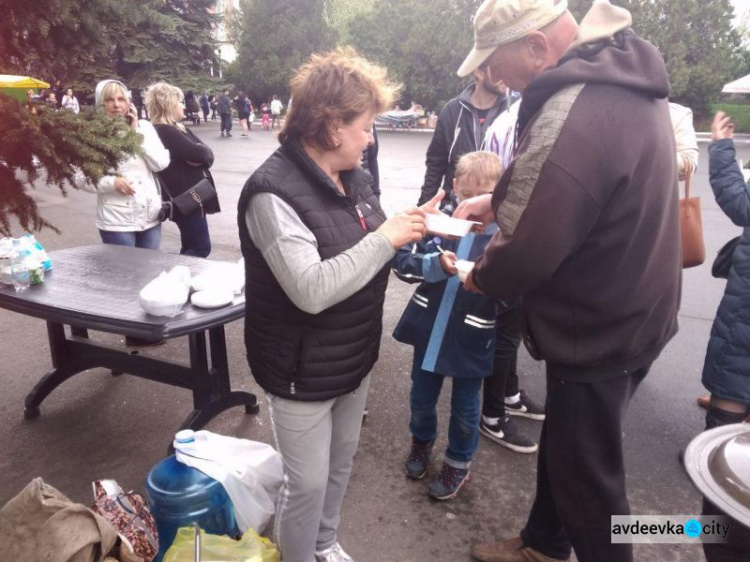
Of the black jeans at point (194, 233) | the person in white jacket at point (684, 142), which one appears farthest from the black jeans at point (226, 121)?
the person in white jacket at point (684, 142)

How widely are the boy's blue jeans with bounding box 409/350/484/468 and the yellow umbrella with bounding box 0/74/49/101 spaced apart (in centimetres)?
176

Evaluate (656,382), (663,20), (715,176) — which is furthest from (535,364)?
(663,20)

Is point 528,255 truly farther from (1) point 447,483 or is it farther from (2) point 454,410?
(1) point 447,483

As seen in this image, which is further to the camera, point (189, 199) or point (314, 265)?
point (189, 199)

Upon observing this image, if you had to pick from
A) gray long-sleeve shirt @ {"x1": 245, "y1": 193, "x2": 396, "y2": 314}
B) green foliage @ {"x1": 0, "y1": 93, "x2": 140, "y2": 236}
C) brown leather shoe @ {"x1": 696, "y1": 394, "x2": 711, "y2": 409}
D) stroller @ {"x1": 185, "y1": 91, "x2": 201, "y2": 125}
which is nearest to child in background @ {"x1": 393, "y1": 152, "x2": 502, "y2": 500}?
gray long-sleeve shirt @ {"x1": 245, "y1": 193, "x2": 396, "y2": 314}

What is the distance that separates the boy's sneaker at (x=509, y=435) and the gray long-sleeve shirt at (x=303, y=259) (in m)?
1.78

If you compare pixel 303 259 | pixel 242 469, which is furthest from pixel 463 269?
pixel 242 469

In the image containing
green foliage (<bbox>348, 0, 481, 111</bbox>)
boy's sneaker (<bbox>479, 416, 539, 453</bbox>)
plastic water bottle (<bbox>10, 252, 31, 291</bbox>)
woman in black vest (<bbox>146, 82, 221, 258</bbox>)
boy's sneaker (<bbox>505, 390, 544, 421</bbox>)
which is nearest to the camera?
plastic water bottle (<bbox>10, 252, 31, 291</bbox>)

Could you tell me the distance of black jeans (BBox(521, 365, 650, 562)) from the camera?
173cm

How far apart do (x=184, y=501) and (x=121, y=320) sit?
2.68 feet

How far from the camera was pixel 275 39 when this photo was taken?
36281 millimetres

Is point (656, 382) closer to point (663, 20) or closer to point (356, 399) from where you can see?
point (356, 399)

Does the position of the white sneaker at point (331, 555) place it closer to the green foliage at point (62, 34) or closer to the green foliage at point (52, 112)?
the green foliage at point (52, 112)

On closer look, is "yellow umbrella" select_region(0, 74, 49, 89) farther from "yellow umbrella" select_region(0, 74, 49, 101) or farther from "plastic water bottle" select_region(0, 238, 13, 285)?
"plastic water bottle" select_region(0, 238, 13, 285)
